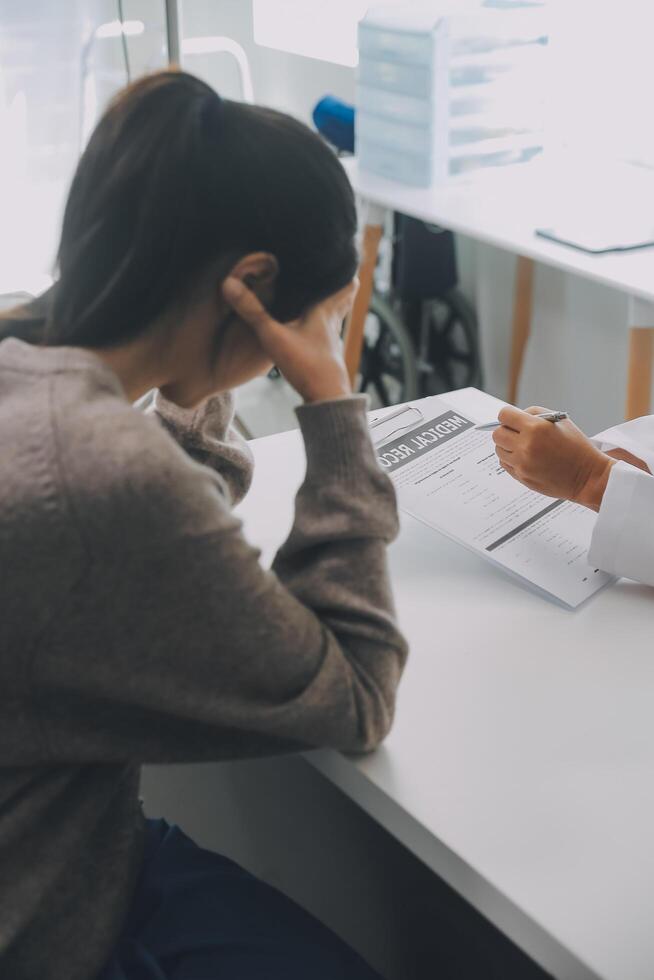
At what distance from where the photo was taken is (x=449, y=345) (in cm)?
306

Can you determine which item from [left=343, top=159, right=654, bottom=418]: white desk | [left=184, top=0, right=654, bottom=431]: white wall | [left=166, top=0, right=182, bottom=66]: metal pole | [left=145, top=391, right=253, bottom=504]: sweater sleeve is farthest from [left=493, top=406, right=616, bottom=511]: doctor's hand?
[left=184, top=0, right=654, bottom=431]: white wall

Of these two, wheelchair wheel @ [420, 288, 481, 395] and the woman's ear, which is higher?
the woman's ear

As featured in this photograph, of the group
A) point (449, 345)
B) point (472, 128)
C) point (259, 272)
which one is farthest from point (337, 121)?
point (259, 272)

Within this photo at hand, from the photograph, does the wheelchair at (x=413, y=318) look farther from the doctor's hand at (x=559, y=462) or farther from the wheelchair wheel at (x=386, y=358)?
the doctor's hand at (x=559, y=462)

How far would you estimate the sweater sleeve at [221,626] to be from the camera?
0.68 metres

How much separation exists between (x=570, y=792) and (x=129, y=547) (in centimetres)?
35

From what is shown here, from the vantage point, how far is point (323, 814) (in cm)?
113

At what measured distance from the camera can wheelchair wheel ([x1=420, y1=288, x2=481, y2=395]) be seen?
9.78 ft

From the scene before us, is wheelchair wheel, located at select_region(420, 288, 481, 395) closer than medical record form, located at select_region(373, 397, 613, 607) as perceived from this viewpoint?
No

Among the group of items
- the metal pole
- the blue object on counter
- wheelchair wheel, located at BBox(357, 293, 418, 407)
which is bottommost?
wheelchair wheel, located at BBox(357, 293, 418, 407)

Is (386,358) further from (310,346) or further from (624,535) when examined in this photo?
(310,346)

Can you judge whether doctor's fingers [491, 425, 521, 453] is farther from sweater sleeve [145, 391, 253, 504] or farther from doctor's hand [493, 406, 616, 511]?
sweater sleeve [145, 391, 253, 504]

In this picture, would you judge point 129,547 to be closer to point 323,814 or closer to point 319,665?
point 319,665

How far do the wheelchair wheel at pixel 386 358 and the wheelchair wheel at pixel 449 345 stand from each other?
0.08 metres
